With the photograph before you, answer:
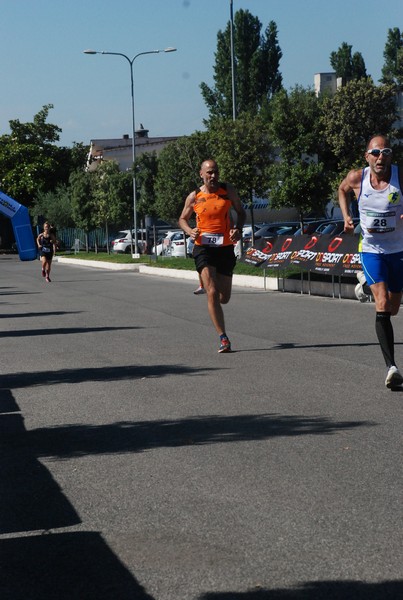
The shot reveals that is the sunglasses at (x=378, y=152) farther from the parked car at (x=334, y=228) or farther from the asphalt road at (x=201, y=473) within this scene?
the parked car at (x=334, y=228)

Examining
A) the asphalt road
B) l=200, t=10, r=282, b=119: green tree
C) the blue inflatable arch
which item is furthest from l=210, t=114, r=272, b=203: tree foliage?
l=200, t=10, r=282, b=119: green tree

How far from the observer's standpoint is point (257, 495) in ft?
18.3

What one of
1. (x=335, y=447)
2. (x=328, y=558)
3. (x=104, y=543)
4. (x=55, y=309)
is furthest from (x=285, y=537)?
(x=55, y=309)

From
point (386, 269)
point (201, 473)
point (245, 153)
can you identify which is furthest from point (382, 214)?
point (245, 153)

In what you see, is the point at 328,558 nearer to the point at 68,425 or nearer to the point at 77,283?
the point at 68,425

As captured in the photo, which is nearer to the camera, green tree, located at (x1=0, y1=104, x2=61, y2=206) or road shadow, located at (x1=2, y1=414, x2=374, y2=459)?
road shadow, located at (x1=2, y1=414, x2=374, y2=459)

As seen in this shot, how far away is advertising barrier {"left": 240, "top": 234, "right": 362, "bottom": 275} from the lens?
2025 cm

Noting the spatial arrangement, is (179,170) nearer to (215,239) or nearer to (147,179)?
(147,179)

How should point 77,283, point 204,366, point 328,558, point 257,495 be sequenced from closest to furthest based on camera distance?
point 328,558
point 257,495
point 204,366
point 77,283

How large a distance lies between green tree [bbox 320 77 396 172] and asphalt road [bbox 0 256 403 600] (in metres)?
20.5

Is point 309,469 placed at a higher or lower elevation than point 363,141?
lower

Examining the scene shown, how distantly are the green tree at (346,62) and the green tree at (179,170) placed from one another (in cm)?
5017

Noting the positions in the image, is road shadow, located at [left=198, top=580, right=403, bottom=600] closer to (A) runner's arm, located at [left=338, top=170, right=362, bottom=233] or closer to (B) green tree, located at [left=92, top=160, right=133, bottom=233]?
(A) runner's arm, located at [left=338, top=170, right=362, bottom=233]

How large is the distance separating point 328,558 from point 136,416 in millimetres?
3758
